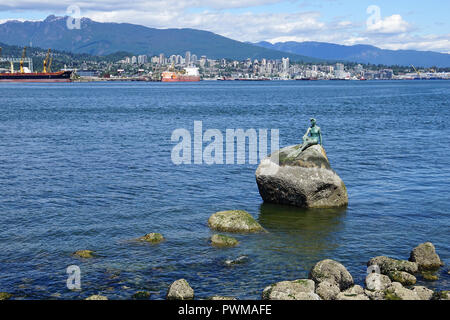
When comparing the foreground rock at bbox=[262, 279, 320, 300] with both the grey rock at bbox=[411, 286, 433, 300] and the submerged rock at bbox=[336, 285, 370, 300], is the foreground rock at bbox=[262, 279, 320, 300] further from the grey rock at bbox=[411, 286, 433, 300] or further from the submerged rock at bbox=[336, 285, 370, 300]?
the grey rock at bbox=[411, 286, 433, 300]

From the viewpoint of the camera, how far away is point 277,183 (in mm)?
25922

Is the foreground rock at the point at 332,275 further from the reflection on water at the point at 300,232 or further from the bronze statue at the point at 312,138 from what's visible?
the bronze statue at the point at 312,138

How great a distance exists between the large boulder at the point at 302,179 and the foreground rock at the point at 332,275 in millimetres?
8192

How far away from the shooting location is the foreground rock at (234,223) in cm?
2289

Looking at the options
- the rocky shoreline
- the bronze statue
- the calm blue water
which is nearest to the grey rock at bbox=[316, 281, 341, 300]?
the rocky shoreline

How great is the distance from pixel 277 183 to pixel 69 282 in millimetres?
12008

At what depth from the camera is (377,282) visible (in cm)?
1628

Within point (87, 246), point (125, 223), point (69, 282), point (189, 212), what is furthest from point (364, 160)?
point (69, 282)

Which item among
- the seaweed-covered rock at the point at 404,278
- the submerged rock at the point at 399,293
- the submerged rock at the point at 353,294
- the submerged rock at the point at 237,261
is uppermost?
the submerged rock at the point at 399,293

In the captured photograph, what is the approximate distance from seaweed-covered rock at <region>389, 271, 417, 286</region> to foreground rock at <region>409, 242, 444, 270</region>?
1.46 meters

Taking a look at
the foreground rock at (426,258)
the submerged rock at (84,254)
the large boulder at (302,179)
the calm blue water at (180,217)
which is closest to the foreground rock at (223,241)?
the calm blue water at (180,217)

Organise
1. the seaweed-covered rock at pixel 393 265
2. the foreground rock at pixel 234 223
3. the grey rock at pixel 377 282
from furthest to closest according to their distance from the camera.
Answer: the foreground rock at pixel 234 223 → the seaweed-covered rock at pixel 393 265 → the grey rock at pixel 377 282
